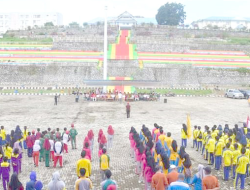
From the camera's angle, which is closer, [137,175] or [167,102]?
[137,175]

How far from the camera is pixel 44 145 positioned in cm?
1303

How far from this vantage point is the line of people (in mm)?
10850

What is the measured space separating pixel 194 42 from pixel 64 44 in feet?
80.0

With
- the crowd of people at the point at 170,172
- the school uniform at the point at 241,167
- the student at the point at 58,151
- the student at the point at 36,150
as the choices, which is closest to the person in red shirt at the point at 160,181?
the crowd of people at the point at 170,172

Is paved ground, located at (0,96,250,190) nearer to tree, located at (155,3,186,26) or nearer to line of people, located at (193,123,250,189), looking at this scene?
line of people, located at (193,123,250,189)

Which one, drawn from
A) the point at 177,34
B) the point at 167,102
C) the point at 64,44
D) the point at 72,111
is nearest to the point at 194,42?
the point at 177,34

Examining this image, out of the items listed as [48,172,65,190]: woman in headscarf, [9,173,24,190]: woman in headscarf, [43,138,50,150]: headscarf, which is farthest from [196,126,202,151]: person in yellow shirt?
[9,173,24,190]: woman in headscarf

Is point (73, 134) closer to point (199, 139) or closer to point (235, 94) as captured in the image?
point (199, 139)

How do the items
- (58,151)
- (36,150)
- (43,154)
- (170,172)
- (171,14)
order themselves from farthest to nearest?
1. (171,14)
2. (43,154)
3. (36,150)
4. (58,151)
5. (170,172)

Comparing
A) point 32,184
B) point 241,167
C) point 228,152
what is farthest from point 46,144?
point 241,167

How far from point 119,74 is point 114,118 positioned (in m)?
23.0

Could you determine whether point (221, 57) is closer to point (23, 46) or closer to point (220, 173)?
point (23, 46)

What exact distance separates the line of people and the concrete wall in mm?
30609

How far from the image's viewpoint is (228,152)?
1133 cm
